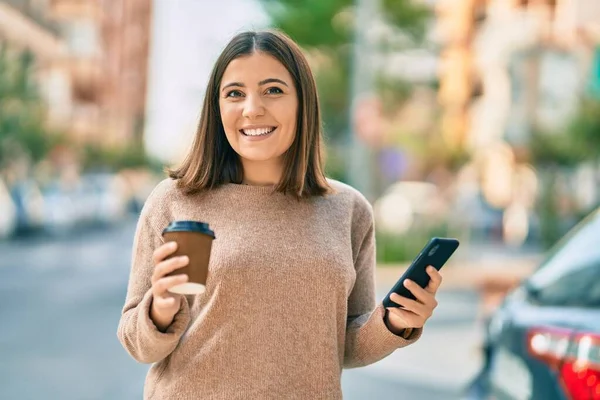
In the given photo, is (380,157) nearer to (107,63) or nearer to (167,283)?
(167,283)

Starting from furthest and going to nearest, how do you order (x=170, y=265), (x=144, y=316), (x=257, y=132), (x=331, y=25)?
(x=331, y=25)
(x=257, y=132)
(x=144, y=316)
(x=170, y=265)

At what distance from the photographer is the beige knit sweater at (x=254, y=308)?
2.20 meters

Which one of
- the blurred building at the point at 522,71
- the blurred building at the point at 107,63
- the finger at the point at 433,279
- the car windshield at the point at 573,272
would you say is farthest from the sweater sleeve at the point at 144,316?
the blurred building at the point at 107,63

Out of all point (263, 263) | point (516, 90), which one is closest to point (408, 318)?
point (263, 263)

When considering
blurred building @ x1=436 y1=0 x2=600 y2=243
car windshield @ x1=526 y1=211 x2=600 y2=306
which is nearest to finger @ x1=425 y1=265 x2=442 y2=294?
car windshield @ x1=526 y1=211 x2=600 y2=306

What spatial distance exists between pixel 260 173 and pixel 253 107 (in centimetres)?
20

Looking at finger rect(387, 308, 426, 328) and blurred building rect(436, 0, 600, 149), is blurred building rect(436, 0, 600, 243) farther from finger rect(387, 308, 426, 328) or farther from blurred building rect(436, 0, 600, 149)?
finger rect(387, 308, 426, 328)

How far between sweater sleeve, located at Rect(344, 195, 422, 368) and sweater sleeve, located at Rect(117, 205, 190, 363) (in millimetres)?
481

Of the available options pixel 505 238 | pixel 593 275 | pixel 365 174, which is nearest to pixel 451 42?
Result: pixel 505 238

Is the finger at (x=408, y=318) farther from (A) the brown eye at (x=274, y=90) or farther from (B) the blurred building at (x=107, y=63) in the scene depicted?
(B) the blurred building at (x=107, y=63)

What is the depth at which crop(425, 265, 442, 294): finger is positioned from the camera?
7.41ft

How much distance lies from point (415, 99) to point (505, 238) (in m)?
23.3

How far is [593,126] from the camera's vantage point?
24.5m

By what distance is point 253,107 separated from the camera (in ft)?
7.65
